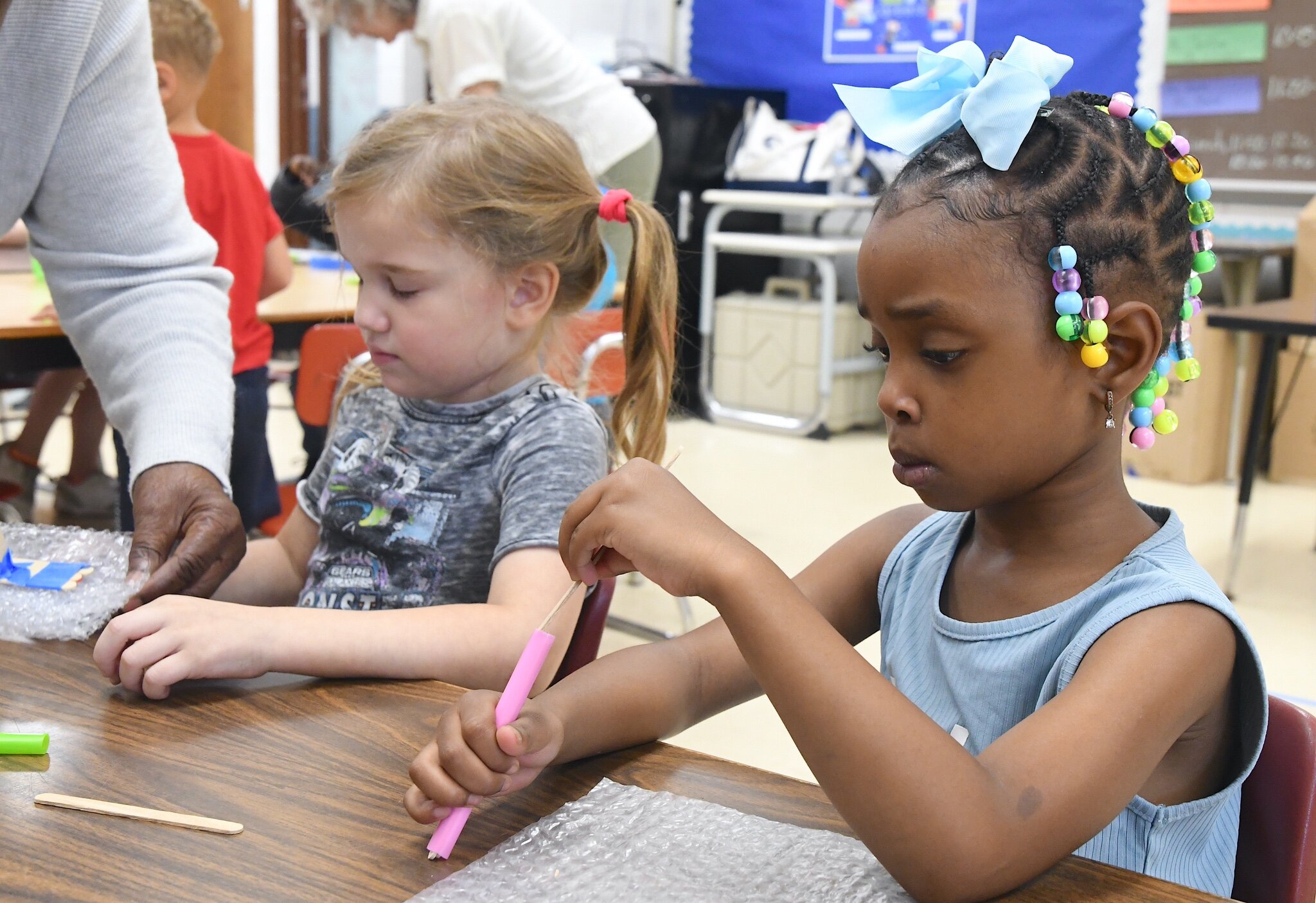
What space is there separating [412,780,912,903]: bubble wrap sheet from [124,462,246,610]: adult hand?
1.42ft

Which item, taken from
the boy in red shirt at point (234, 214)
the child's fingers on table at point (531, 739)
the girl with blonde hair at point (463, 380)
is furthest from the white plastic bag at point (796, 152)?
the child's fingers on table at point (531, 739)

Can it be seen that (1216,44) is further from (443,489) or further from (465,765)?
(465,765)

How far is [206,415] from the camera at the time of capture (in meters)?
1.16

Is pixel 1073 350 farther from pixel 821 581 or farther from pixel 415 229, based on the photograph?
pixel 415 229

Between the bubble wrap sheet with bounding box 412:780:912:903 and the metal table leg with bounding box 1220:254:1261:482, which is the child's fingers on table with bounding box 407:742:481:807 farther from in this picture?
the metal table leg with bounding box 1220:254:1261:482

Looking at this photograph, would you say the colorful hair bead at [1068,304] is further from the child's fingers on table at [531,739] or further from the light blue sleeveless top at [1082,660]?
the child's fingers on table at [531,739]

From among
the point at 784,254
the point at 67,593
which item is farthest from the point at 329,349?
the point at 784,254

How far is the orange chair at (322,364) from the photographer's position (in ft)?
6.69

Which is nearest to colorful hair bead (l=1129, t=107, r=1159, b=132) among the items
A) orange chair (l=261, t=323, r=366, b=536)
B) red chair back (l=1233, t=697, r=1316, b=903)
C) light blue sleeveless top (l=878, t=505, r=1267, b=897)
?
light blue sleeveless top (l=878, t=505, r=1267, b=897)

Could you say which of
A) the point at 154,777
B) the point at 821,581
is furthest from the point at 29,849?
the point at 821,581

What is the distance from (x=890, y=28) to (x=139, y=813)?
5.04 m

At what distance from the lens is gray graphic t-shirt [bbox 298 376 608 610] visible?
1.14m

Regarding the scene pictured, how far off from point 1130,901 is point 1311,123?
4.34 metres

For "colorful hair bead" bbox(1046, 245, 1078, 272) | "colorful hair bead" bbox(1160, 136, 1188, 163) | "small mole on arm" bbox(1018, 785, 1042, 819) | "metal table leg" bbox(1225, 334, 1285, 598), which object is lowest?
"metal table leg" bbox(1225, 334, 1285, 598)
